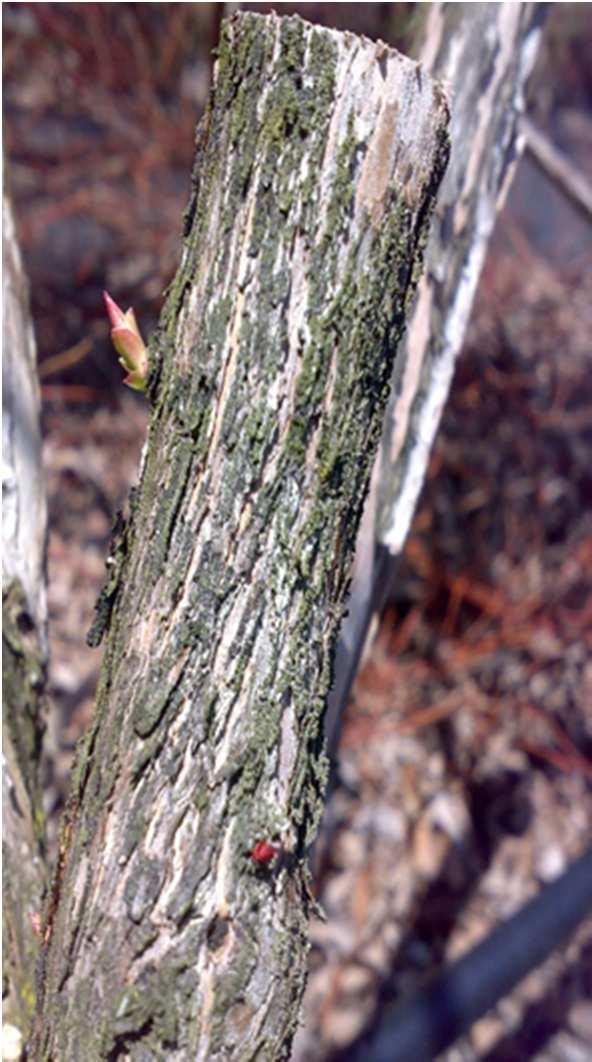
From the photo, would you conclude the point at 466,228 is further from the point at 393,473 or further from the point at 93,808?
the point at 93,808

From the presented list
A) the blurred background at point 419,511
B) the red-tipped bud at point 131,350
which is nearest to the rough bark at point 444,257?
the red-tipped bud at point 131,350

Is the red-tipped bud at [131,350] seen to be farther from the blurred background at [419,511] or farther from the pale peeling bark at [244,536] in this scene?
the blurred background at [419,511]

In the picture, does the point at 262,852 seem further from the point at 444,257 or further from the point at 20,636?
the point at 444,257

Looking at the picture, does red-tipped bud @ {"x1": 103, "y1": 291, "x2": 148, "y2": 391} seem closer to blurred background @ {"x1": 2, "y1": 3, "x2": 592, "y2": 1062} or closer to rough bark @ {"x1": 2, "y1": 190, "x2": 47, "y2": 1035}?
rough bark @ {"x1": 2, "y1": 190, "x2": 47, "y2": 1035}

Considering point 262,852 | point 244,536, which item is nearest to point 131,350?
point 244,536

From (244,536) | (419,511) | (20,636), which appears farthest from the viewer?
(419,511)

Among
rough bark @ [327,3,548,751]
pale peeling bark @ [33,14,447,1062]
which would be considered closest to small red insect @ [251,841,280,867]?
pale peeling bark @ [33,14,447,1062]
